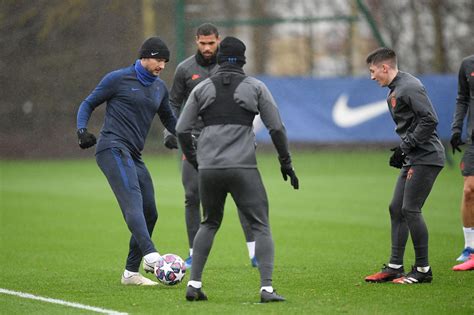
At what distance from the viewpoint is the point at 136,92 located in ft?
29.8

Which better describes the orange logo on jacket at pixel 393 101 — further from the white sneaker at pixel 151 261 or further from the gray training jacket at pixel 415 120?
the white sneaker at pixel 151 261

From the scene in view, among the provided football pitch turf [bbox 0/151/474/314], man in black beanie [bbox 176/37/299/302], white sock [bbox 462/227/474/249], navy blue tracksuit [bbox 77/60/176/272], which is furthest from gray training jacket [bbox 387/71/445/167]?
navy blue tracksuit [bbox 77/60/176/272]

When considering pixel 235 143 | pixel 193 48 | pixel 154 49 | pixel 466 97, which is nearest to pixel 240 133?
pixel 235 143

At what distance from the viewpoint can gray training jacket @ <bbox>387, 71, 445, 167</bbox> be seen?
868cm

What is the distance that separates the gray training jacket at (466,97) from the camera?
34.2 feet

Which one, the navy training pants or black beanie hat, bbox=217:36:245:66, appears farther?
the navy training pants

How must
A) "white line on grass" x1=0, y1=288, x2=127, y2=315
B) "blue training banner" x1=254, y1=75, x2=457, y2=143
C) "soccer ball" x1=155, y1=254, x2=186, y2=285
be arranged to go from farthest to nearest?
"blue training banner" x1=254, y1=75, x2=457, y2=143
"soccer ball" x1=155, y1=254, x2=186, y2=285
"white line on grass" x1=0, y1=288, x2=127, y2=315

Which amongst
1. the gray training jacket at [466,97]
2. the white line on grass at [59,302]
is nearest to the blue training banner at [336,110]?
the gray training jacket at [466,97]

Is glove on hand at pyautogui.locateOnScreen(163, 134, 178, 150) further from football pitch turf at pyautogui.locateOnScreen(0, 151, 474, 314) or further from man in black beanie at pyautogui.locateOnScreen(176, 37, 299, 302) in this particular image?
man in black beanie at pyautogui.locateOnScreen(176, 37, 299, 302)

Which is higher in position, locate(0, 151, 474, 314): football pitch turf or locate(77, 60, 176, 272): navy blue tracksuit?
locate(77, 60, 176, 272): navy blue tracksuit

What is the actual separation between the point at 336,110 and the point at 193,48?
519 cm

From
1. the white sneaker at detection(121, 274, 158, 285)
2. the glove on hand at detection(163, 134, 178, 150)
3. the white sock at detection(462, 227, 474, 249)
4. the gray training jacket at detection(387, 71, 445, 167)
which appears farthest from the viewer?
the white sock at detection(462, 227, 474, 249)

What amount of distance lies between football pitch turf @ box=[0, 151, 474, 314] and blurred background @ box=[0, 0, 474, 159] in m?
3.93

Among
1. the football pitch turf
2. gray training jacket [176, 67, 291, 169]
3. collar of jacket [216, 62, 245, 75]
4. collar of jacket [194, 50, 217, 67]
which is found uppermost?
collar of jacket [216, 62, 245, 75]
